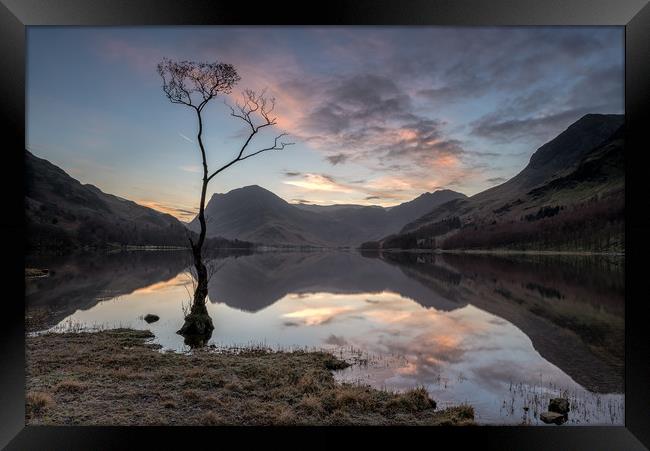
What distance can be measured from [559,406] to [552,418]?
572 millimetres

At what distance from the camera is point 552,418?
22.3 ft

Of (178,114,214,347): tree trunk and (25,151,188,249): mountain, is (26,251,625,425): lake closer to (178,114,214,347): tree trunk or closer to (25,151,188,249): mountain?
(178,114,214,347): tree trunk

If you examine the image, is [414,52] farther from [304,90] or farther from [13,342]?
[13,342]

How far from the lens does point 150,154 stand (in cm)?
2186

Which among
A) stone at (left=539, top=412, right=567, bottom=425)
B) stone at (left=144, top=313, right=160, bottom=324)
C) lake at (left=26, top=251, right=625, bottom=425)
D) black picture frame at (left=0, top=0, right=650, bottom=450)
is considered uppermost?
black picture frame at (left=0, top=0, right=650, bottom=450)

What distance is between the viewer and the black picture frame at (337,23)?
441 cm

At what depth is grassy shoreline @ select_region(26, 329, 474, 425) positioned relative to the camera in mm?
5605

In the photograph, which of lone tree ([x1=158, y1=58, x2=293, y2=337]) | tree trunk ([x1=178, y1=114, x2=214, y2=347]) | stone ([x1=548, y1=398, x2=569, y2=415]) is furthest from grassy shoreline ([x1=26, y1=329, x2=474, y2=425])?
lone tree ([x1=158, y1=58, x2=293, y2=337])

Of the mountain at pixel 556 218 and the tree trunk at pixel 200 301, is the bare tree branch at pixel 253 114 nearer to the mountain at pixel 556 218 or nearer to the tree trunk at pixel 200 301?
the tree trunk at pixel 200 301

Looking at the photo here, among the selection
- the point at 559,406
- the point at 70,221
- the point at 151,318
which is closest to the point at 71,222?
the point at 70,221

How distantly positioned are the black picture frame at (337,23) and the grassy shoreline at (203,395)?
3.10 ft

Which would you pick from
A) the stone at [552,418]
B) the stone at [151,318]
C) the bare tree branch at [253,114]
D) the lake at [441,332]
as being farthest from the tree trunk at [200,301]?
the stone at [552,418]

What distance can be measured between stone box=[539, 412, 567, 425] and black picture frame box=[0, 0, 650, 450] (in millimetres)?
2401

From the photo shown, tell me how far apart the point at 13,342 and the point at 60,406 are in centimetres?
200
